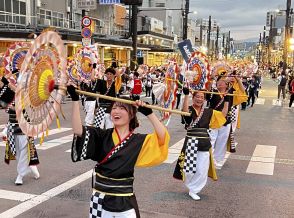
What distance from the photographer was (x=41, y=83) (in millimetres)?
3117

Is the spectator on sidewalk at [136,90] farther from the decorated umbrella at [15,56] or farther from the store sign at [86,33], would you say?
the store sign at [86,33]

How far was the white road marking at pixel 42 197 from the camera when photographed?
532 cm

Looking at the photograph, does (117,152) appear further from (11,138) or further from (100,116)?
(100,116)

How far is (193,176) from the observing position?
617 centimetres

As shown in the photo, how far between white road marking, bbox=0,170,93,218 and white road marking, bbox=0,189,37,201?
12cm

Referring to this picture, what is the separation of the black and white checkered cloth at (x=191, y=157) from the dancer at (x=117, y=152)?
264cm

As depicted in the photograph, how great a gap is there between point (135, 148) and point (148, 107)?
375mm

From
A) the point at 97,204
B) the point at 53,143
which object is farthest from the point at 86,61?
the point at 97,204

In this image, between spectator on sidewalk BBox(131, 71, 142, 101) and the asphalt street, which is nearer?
spectator on sidewalk BBox(131, 71, 142, 101)

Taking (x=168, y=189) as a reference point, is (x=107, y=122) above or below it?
above

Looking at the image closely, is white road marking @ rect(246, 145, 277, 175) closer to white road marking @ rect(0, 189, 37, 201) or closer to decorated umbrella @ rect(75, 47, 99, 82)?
white road marking @ rect(0, 189, 37, 201)

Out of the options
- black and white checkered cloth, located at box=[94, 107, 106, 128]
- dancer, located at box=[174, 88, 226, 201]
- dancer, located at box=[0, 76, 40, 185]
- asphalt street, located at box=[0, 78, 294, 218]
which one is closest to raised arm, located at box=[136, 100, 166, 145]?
asphalt street, located at box=[0, 78, 294, 218]

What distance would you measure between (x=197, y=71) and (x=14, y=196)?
3541mm

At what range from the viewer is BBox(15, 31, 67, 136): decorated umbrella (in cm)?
301
